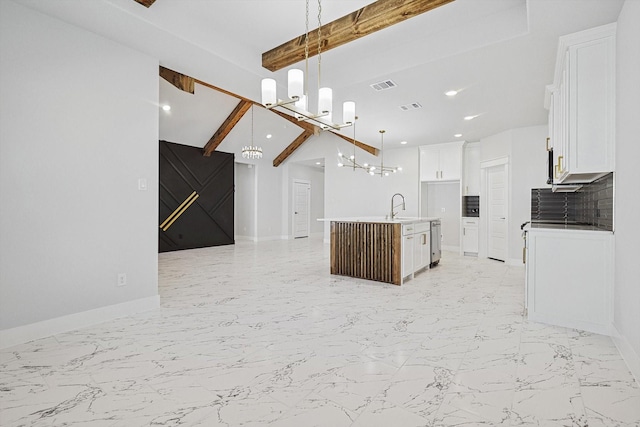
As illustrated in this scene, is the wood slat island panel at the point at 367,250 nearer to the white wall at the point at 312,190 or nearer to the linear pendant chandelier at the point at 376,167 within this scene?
the linear pendant chandelier at the point at 376,167

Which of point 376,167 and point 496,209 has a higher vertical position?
point 376,167

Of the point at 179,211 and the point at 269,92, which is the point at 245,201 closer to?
the point at 179,211

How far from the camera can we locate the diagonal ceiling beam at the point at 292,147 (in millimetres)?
9789

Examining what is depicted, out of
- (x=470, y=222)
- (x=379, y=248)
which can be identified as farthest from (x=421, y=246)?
(x=470, y=222)

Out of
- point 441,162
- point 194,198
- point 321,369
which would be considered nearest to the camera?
point 321,369

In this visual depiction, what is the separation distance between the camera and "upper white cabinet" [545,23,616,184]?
8.52ft

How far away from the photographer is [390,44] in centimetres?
363

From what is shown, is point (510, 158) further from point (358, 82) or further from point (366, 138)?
point (358, 82)

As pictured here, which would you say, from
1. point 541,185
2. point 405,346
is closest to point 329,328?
point 405,346

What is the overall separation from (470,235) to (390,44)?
5.05m

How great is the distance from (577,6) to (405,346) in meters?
2.92

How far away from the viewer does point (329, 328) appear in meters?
2.83

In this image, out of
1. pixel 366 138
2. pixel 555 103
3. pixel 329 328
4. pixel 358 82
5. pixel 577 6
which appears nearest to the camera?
pixel 577 6

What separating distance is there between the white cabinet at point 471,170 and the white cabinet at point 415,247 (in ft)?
8.37
